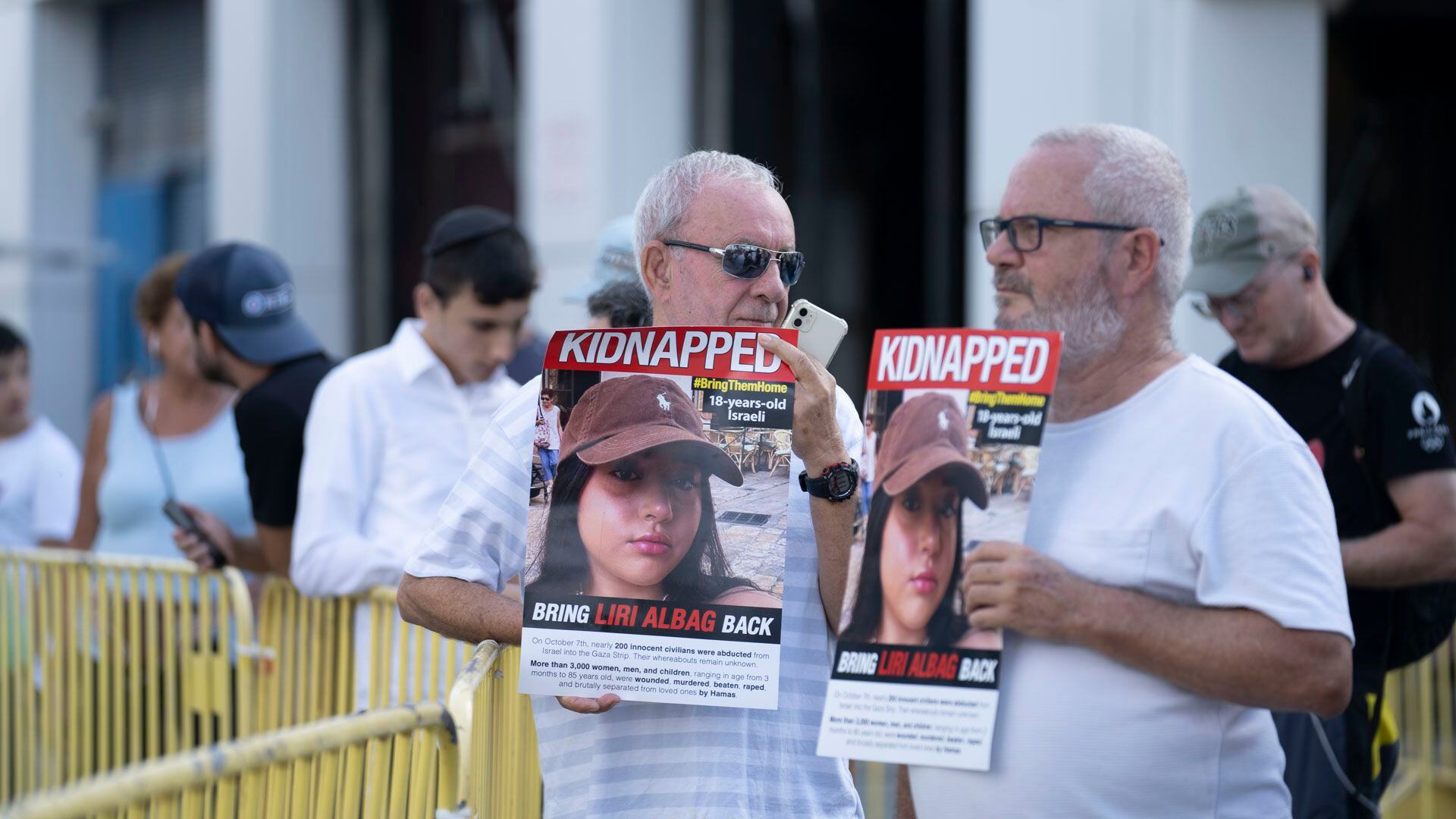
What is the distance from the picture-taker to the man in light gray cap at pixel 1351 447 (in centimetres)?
335

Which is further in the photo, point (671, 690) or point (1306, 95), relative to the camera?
point (1306, 95)

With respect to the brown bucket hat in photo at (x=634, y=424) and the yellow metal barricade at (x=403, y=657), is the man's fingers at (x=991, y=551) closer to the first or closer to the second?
the brown bucket hat in photo at (x=634, y=424)

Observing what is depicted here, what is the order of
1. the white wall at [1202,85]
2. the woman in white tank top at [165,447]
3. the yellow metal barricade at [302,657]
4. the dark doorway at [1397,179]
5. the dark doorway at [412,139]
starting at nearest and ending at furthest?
the yellow metal barricade at [302,657]
the woman in white tank top at [165,447]
the white wall at [1202,85]
the dark doorway at [1397,179]
the dark doorway at [412,139]

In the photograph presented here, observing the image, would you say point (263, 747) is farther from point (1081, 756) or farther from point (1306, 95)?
point (1306, 95)

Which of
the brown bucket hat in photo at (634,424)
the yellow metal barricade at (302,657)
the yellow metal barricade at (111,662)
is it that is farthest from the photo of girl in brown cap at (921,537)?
the yellow metal barricade at (111,662)

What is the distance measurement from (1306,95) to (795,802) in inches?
199

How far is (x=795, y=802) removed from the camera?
2.39 meters

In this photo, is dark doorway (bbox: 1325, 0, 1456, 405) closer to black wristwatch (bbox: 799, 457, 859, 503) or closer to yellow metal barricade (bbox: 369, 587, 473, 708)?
yellow metal barricade (bbox: 369, 587, 473, 708)

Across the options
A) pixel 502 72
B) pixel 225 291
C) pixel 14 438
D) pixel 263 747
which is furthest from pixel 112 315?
pixel 263 747

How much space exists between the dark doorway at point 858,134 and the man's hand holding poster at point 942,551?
7463mm

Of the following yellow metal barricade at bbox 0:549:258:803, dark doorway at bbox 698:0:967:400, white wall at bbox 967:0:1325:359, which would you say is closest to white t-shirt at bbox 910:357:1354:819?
yellow metal barricade at bbox 0:549:258:803

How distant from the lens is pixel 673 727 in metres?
2.39

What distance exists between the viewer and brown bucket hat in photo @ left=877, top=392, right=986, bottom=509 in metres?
1.99

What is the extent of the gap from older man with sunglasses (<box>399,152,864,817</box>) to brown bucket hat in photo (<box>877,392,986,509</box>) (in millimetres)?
270
